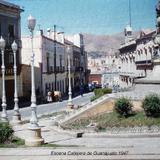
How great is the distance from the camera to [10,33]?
43312 mm

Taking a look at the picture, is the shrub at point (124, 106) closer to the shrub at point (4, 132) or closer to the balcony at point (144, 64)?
the shrub at point (4, 132)

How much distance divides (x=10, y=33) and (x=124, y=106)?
24820 millimetres

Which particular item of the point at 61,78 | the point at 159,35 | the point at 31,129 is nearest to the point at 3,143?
the point at 31,129

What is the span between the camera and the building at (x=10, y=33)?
41906 mm

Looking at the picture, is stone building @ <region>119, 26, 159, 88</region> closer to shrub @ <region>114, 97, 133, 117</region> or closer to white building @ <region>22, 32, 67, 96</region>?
white building @ <region>22, 32, 67, 96</region>

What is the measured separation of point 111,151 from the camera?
46.1ft

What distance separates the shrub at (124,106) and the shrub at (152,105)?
94 cm

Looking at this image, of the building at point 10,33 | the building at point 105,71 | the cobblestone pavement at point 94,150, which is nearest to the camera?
the cobblestone pavement at point 94,150

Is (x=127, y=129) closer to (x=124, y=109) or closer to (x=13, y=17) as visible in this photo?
(x=124, y=109)

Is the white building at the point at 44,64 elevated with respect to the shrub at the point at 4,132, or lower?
elevated

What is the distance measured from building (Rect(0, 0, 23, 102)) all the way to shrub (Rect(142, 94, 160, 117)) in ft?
77.6

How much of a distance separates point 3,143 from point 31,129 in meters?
1.16

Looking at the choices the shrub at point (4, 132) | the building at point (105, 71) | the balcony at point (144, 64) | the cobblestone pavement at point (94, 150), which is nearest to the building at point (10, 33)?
the building at point (105, 71)

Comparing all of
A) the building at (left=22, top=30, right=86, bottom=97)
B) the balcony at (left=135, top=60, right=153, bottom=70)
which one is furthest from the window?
the balcony at (left=135, top=60, right=153, bottom=70)
